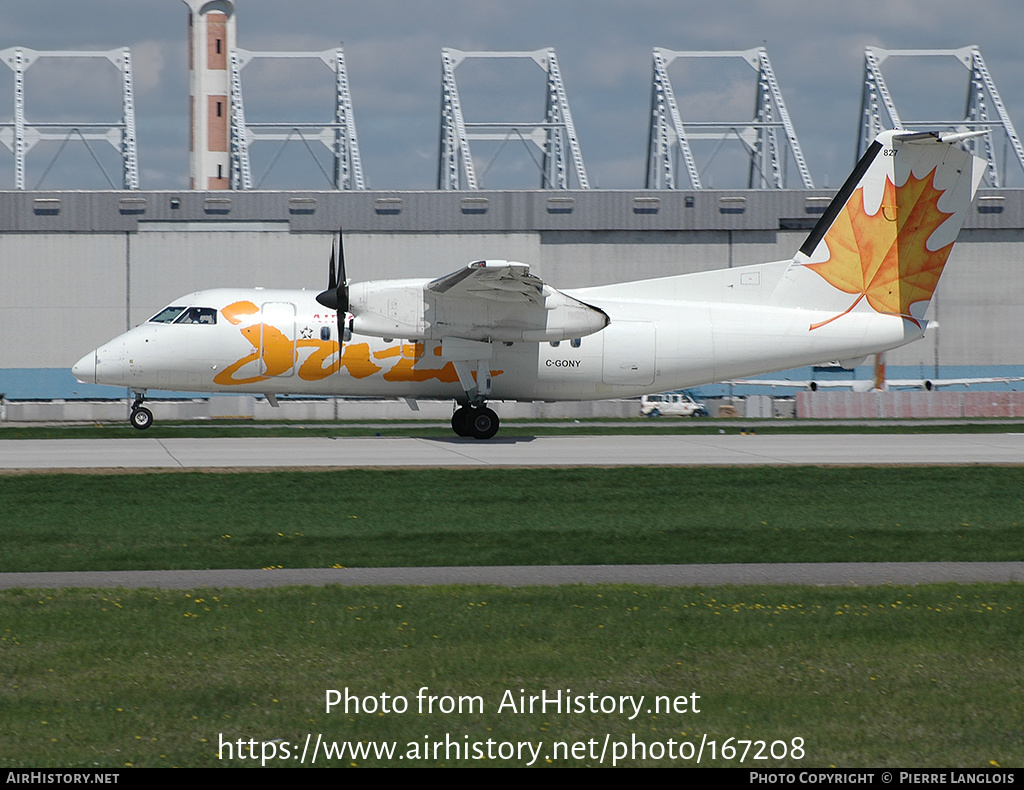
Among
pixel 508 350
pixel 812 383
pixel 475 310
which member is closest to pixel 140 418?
pixel 475 310

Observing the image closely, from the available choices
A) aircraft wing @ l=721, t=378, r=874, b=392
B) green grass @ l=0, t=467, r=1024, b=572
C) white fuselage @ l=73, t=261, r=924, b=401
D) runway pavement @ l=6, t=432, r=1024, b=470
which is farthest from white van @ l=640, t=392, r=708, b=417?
green grass @ l=0, t=467, r=1024, b=572

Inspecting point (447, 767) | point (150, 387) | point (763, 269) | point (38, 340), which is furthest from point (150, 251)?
point (447, 767)

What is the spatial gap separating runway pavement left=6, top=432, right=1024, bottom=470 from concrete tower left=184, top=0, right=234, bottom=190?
59.3 m

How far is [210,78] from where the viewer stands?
8281 centimetres

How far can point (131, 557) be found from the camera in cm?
1362

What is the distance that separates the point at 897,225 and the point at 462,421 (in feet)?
40.8

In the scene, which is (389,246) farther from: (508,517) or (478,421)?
(508,517)

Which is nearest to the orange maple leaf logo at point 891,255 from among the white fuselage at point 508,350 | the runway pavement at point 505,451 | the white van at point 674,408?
the white fuselage at point 508,350

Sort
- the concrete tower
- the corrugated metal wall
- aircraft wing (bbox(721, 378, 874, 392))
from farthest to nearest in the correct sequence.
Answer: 1. the concrete tower
2. aircraft wing (bbox(721, 378, 874, 392))
3. the corrugated metal wall

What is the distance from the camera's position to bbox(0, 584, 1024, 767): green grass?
7125 mm

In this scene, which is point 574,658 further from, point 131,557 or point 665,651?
point 131,557

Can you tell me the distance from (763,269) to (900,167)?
4273 millimetres

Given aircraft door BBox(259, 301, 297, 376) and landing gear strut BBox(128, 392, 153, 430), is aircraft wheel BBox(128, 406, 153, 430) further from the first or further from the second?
aircraft door BBox(259, 301, 297, 376)

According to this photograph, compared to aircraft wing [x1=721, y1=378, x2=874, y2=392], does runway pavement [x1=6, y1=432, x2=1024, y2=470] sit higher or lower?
lower
